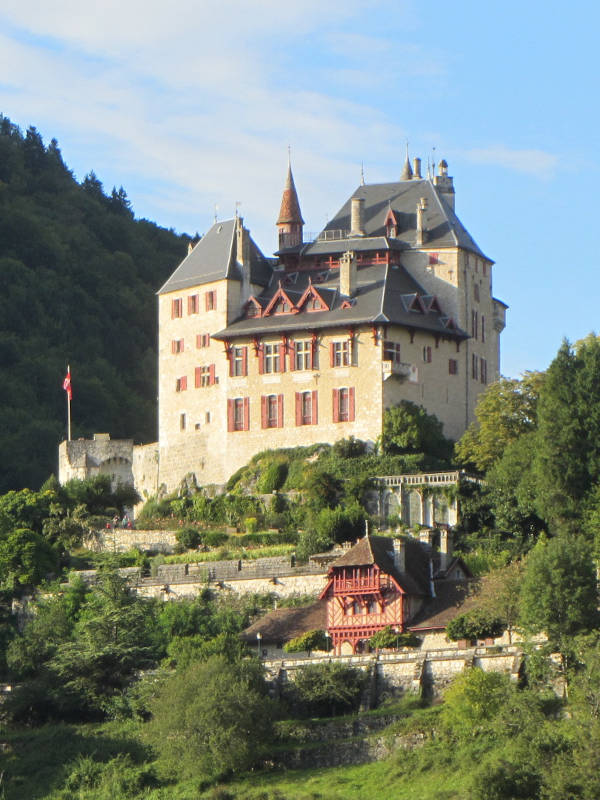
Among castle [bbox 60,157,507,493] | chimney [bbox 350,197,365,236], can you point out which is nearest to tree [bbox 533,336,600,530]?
castle [bbox 60,157,507,493]

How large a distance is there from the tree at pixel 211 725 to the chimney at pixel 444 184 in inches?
1354

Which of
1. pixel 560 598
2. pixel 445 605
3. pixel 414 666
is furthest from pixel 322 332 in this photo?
pixel 560 598

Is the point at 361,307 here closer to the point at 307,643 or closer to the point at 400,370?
the point at 400,370

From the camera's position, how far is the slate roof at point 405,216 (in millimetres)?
92438

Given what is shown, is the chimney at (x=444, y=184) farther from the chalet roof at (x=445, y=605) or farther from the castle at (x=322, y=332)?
the chalet roof at (x=445, y=605)

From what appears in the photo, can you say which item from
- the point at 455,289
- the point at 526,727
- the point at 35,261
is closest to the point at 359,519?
the point at 455,289

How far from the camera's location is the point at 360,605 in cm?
7475

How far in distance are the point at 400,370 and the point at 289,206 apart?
11.4 meters

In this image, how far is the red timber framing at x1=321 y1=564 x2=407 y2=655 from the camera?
243 ft

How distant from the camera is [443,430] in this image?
89.4 m

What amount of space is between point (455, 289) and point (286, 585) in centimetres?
1798

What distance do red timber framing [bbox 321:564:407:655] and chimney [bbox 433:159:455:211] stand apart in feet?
85.7

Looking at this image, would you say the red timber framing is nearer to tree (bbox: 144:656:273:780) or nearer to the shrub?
the shrub

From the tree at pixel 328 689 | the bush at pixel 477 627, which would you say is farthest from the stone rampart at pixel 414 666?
the bush at pixel 477 627
